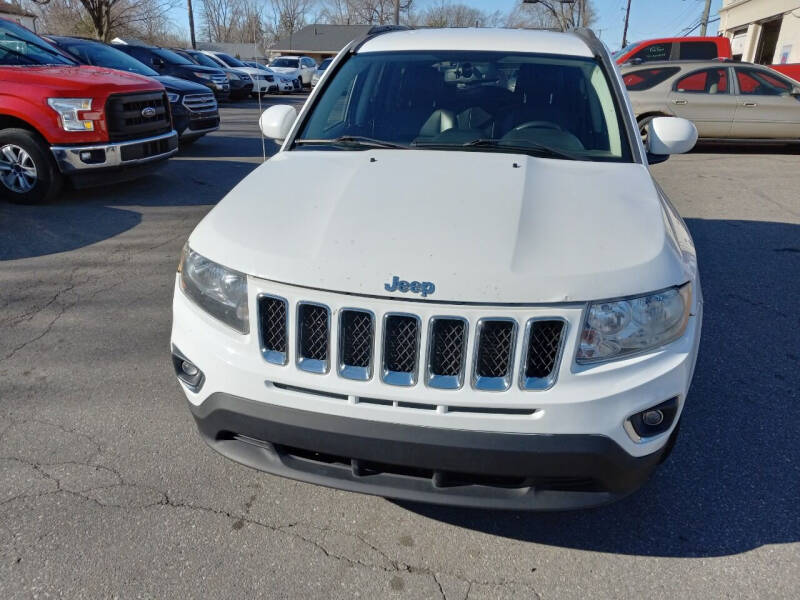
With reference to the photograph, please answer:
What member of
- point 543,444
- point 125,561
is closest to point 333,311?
point 543,444

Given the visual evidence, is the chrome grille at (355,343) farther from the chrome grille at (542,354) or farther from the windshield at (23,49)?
the windshield at (23,49)

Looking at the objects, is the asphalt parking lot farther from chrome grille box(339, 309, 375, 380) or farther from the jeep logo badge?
the jeep logo badge

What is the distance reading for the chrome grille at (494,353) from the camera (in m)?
1.84

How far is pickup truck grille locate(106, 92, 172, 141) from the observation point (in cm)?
668

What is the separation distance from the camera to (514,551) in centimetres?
224

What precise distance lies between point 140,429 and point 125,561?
87 centimetres

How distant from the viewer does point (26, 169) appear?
6602 millimetres

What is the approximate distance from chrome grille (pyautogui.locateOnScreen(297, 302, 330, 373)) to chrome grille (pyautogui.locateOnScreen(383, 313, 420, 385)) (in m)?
0.20

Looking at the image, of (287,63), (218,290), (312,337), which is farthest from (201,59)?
(312,337)

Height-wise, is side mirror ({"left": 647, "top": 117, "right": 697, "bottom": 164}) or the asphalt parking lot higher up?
side mirror ({"left": 647, "top": 117, "right": 697, "bottom": 164})

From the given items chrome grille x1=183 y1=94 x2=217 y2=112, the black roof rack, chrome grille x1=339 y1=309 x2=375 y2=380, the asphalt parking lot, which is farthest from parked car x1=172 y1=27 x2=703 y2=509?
chrome grille x1=183 y1=94 x2=217 y2=112

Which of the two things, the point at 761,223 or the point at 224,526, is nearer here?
the point at 224,526

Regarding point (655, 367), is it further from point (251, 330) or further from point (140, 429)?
point (140, 429)

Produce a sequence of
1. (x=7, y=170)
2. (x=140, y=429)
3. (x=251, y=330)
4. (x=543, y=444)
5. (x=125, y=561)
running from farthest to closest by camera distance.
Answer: (x=7, y=170), (x=140, y=429), (x=125, y=561), (x=251, y=330), (x=543, y=444)
